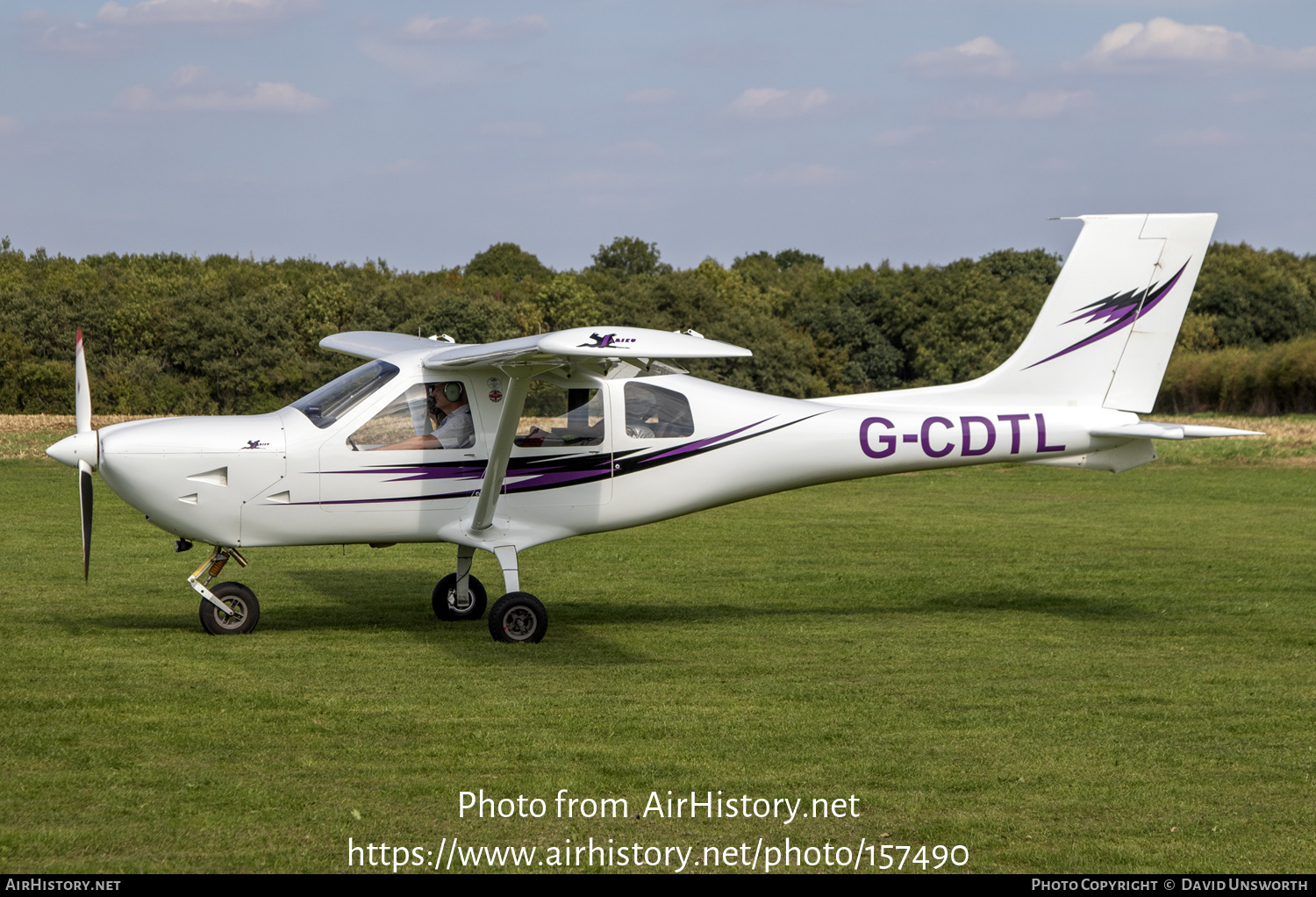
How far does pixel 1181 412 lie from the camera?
55.6 metres

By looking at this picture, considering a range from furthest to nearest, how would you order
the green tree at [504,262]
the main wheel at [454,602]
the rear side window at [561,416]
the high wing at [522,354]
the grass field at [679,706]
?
the green tree at [504,262]
the main wheel at [454,602]
the rear side window at [561,416]
the high wing at [522,354]
the grass field at [679,706]

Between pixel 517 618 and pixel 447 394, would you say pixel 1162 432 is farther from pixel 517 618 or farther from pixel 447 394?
pixel 447 394

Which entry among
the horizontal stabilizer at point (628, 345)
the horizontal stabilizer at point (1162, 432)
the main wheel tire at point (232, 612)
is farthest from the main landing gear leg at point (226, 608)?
the horizontal stabilizer at point (1162, 432)

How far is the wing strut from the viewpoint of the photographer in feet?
31.3

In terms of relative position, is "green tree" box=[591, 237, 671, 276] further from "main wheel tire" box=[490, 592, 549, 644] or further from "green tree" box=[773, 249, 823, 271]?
"main wheel tire" box=[490, 592, 549, 644]

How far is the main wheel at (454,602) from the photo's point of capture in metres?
11.3

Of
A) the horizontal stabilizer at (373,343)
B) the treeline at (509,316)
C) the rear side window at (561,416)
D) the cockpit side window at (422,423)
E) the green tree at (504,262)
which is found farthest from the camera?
the green tree at (504,262)

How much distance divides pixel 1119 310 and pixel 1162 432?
128 cm

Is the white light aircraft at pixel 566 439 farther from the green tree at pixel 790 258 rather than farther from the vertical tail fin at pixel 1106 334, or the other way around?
the green tree at pixel 790 258

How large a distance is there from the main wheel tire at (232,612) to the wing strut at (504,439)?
74.4 inches

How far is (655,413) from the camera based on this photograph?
10.7m

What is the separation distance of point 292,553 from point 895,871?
11792 mm
